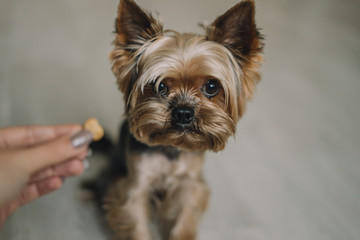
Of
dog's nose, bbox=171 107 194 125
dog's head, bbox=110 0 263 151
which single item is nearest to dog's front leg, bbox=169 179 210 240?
dog's head, bbox=110 0 263 151

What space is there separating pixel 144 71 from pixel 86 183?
997 mm

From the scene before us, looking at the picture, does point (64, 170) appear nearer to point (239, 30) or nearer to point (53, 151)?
point (53, 151)

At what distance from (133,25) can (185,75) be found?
12.9 inches

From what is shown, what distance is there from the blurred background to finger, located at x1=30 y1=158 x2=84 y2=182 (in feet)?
1.51

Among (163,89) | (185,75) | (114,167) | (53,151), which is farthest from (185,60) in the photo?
(114,167)

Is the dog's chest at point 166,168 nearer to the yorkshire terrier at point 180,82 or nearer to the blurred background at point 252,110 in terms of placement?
the yorkshire terrier at point 180,82

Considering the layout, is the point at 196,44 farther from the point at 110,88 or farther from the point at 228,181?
the point at 110,88

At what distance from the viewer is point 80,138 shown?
1299 millimetres

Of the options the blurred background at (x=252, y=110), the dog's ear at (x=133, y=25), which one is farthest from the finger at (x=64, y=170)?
the dog's ear at (x=133, y=25)

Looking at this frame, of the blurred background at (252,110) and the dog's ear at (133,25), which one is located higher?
the dog's ear at (133,25)

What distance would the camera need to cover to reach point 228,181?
222 centimetres

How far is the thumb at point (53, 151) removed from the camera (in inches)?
42.1

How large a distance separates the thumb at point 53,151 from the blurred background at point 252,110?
830mm

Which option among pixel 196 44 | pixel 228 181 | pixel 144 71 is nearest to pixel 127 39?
pixel 144 71
